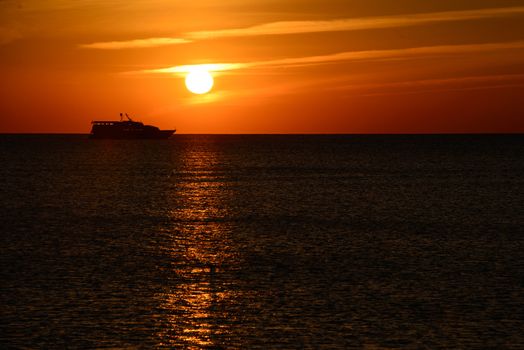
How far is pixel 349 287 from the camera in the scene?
35531 millimetres

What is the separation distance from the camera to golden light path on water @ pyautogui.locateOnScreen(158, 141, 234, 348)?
92.1ft

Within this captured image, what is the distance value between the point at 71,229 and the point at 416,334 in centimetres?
3558

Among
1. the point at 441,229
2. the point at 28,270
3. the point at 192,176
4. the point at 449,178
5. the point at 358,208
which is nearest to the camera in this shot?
the point at 28,270

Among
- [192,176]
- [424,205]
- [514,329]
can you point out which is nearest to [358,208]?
[424,205]

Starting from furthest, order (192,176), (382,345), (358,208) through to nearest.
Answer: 1. (192,176)
2. (358,208)
3. (382,345)

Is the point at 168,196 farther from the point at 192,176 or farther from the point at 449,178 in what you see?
the point at 449,178

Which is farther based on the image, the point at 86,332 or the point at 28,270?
the point at 28,270

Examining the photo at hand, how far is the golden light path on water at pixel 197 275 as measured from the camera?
92.1 ft

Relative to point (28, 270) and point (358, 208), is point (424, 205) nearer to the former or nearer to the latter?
point (358, 208)

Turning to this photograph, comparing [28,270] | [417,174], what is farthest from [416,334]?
[417,174]

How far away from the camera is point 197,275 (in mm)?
38562

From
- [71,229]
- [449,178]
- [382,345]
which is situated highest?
[449,178]

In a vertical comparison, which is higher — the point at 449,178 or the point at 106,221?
the point at 449,178

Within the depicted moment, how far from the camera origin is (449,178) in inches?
4769
